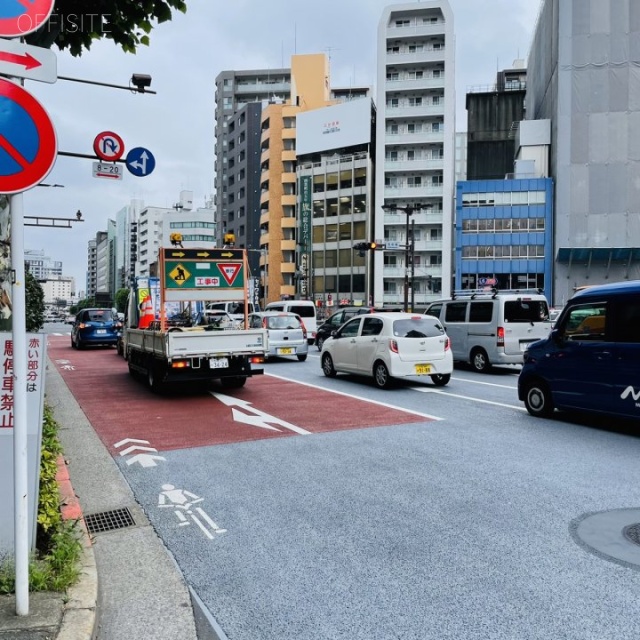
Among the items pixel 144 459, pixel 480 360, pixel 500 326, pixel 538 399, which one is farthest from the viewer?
pixel 480 360

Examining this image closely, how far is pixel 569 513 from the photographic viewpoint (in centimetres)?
477

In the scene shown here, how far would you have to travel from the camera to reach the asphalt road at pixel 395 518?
10.6 feet

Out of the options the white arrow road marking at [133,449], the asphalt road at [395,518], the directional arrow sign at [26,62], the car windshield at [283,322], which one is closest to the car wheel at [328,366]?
the car windshield at [283,322]

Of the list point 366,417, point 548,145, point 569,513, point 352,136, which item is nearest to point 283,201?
point 352,136

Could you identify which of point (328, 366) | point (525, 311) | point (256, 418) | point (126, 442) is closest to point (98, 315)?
point (328, 366)

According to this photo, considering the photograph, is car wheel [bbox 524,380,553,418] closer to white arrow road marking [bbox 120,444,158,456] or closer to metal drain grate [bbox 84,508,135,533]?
white arrow road marking [bbox 120,444,158,456]

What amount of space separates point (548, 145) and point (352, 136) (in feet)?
68.7

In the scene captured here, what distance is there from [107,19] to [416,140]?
2450 inches

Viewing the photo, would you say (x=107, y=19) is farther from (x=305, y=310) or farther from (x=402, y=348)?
(x=305, y=310)

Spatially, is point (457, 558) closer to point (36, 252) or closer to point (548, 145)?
point (548, 145)

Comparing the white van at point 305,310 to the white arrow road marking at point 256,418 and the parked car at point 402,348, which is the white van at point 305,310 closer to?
the parked car at point 402,348

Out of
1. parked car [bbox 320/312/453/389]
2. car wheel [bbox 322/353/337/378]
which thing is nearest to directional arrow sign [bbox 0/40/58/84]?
parked car [bbox 320/312/453/389]

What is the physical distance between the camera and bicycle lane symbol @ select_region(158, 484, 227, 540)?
15.0 ft

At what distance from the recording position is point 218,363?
11.2 meters
